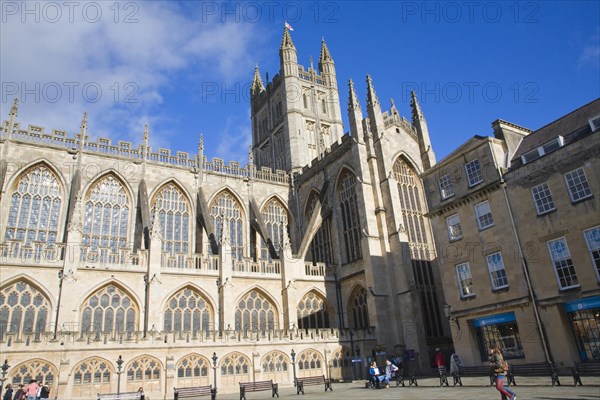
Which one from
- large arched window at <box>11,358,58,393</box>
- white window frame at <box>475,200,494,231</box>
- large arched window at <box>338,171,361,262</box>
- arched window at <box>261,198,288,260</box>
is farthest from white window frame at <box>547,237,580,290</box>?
large arched window at <box>11,358,58,393</box>

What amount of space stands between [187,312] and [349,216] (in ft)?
41.0

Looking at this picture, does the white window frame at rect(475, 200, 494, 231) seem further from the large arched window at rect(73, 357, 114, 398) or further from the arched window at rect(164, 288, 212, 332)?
the large arched window at rect(73, 357, 114, 398)

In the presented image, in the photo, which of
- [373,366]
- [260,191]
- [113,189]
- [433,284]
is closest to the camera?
[373,366]

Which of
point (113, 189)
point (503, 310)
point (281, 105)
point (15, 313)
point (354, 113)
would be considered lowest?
point (503, 310)

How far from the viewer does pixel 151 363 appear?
2017 centimetres

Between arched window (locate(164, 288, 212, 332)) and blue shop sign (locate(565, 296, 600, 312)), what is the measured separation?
18.0 m

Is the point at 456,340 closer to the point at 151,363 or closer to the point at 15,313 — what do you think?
the point at 151,363

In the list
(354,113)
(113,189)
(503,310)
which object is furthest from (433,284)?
(113,189)

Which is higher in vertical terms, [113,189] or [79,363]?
[113,189]

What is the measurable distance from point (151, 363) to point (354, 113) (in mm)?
19866

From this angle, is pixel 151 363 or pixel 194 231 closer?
pixel 151 363

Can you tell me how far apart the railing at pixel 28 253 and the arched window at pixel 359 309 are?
17465 millimetres

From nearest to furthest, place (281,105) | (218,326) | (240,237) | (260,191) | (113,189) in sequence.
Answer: (218,326), (113,189), (240,237), (260,191), (281,105)

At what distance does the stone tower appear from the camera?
43.6 meters
